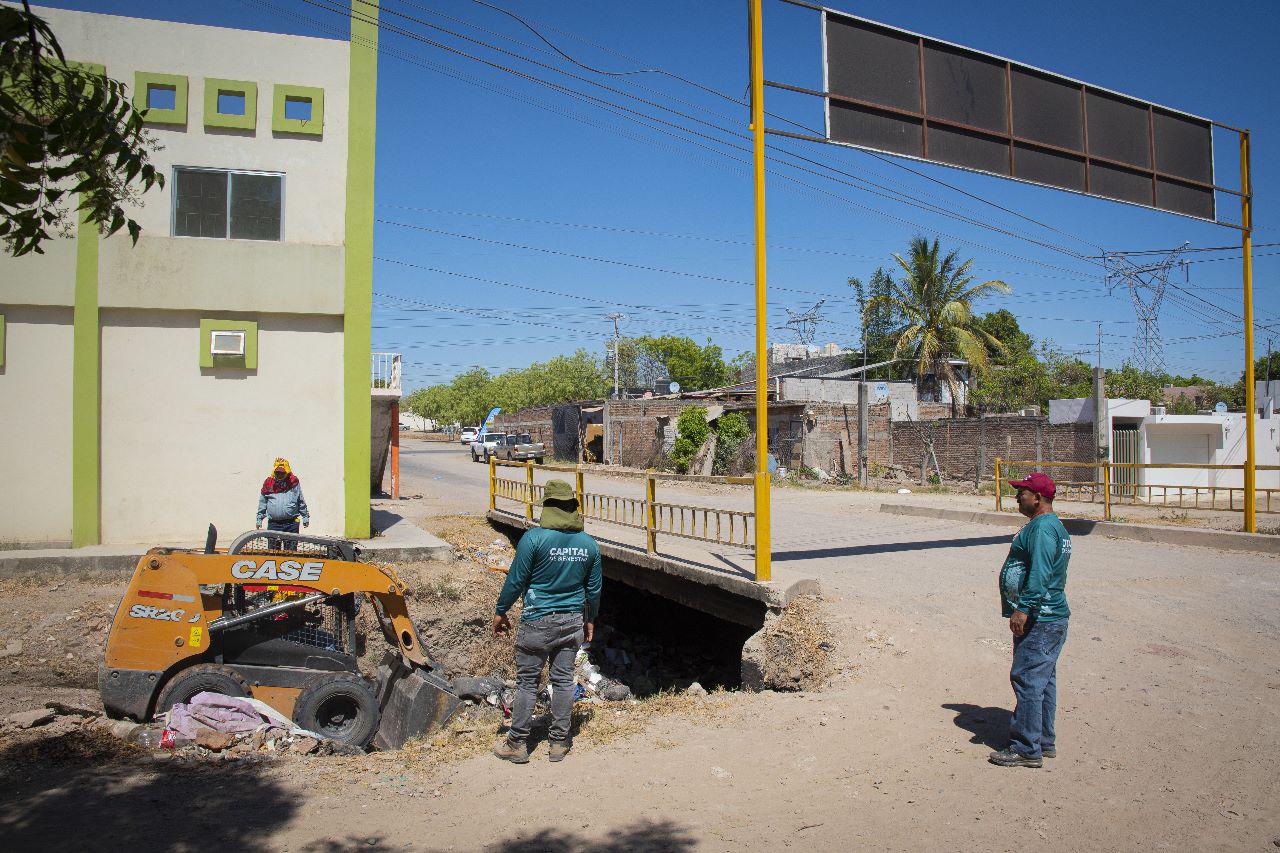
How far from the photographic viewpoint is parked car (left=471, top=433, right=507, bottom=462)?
1706 inches

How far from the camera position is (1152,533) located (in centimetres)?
1341

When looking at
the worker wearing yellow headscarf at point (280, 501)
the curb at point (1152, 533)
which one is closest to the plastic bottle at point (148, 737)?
the worker wearing yellow headscarf at point (280, 501)

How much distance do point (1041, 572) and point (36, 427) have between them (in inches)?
499

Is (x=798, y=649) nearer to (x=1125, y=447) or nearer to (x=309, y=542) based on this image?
(x=309, y=542)

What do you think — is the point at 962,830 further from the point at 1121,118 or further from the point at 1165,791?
the point at 1121,118

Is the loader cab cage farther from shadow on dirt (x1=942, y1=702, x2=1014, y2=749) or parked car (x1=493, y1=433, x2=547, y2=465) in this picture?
parked car (x1=493, y1=433, x2=547, y2=465)

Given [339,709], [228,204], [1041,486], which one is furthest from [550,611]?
[228,204]

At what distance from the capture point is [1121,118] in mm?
11922

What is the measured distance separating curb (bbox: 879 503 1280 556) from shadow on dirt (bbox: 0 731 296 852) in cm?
1199

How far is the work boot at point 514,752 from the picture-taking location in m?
5.32

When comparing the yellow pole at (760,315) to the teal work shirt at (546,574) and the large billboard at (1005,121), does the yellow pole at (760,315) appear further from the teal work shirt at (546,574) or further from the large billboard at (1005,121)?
the teal work shirt at (546,574)

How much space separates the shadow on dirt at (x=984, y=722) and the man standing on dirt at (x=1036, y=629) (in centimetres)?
36

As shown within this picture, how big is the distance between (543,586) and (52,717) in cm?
382

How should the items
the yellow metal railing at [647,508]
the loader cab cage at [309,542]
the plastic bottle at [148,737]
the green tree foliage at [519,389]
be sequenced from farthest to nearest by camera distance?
1. the green tree foliage at [519,389]
2. the yellow metal railing at [647,508]
3. the loader cab cage at [309,542]
4. the plastic bottle at [148,737]
